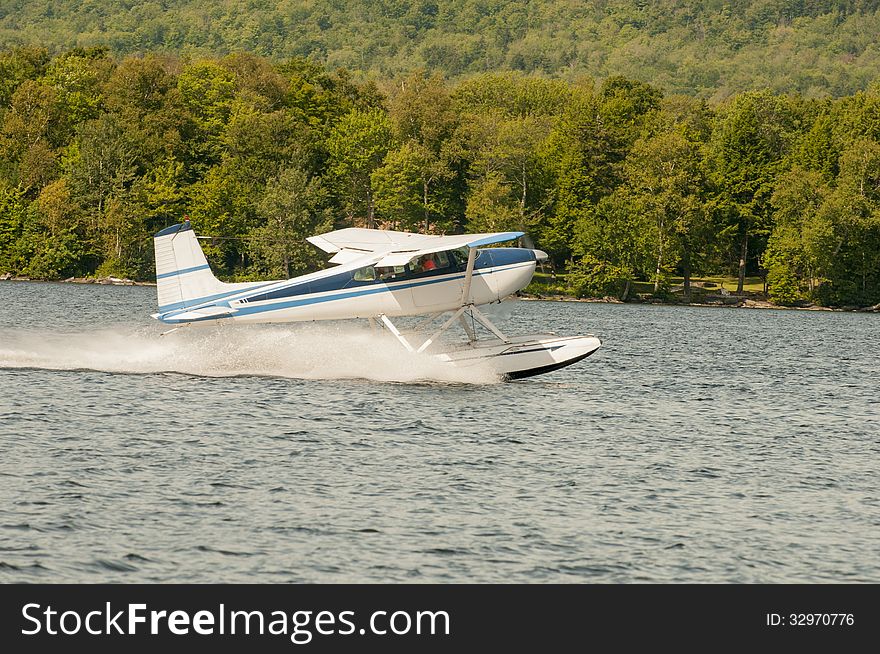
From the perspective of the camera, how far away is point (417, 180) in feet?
253

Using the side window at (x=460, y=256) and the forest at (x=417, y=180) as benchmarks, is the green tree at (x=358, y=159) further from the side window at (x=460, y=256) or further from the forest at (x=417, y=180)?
the side window at (x=460, y=256)

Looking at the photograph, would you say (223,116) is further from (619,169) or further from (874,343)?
(874,343)

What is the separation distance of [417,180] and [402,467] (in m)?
61.9

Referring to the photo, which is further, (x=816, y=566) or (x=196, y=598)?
(x=816, y=566)

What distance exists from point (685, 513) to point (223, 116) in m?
72.3

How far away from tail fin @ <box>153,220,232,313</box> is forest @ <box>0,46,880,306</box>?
47237mm

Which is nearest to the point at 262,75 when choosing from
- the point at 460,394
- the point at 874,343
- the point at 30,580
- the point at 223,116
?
the point at 223,116

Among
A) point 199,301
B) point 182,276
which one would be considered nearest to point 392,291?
point 199,301

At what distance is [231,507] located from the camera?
45.1 feet

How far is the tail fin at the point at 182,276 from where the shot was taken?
22.8 metres

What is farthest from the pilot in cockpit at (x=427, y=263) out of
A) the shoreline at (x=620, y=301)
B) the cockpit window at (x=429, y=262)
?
the shoreline at (x=620, y=301)

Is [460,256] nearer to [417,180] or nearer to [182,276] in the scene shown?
[182,276]

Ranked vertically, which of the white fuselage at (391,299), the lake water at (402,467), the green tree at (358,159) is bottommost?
the lake water at (402,467)

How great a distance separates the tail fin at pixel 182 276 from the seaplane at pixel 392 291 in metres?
0.02
